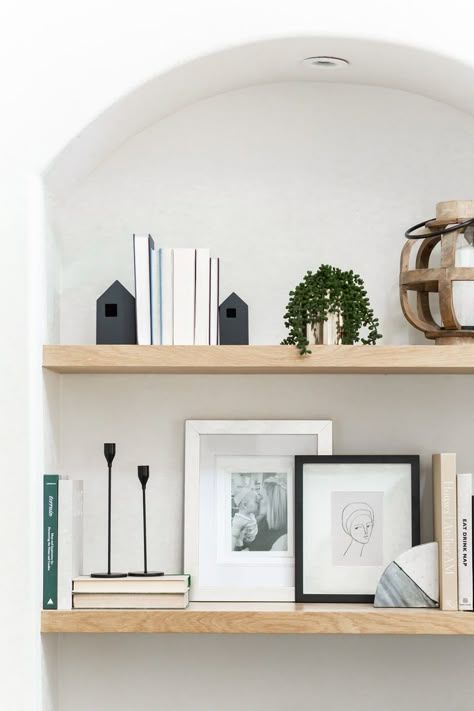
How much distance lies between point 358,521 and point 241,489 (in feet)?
0.85

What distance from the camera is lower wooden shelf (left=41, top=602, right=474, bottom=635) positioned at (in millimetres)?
1985

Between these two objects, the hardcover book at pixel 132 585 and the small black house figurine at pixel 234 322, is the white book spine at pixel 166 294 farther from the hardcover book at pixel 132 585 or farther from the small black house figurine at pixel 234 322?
the hardcover book at pixel 132 585

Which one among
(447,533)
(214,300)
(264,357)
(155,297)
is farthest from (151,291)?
(447,533)

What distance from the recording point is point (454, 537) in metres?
2.05

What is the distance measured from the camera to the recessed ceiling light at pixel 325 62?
2131mm

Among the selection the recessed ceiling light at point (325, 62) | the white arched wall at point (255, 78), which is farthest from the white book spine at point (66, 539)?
the recessed ceiling light at point (325, 62)

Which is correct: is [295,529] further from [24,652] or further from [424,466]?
[24,652]

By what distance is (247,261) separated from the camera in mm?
2273

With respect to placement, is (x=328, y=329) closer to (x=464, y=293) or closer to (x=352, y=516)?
(x=464, y=293)

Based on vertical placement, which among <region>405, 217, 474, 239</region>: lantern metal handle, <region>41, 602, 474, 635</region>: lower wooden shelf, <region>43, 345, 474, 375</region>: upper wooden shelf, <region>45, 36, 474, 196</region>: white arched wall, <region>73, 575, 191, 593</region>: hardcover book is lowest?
<region>41, 602, 474, 635</region>: lower wooden shelf

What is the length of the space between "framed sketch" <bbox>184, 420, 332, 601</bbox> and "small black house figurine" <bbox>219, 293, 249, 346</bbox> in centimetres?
20

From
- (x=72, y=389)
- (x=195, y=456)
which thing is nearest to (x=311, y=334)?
(x=195, y=456)

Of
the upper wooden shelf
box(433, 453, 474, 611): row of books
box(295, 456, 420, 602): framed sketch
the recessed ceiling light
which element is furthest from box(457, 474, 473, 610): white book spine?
the recessed ceiling light

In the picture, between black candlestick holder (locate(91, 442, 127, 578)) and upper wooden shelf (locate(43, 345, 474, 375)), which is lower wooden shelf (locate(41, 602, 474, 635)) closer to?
black candlestick holder (locate(91, 442, 127, 578))
